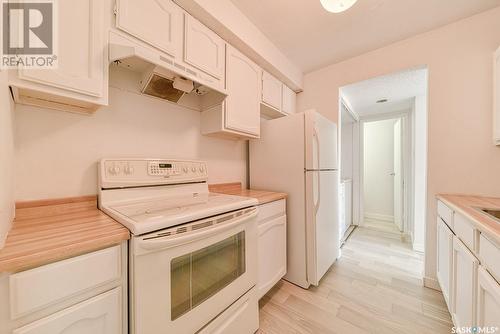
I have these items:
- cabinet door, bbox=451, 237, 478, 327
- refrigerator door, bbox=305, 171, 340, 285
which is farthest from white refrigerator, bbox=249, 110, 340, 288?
cabinet door, bbox=451, 237, 478, 327

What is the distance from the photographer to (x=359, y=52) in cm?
216

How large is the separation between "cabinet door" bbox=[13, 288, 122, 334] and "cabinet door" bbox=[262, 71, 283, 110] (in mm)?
1985

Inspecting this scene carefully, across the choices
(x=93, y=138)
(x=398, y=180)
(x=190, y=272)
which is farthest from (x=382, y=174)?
(x=93, y=138)

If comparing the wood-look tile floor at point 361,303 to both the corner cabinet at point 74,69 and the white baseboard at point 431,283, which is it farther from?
the corner cabinet at point 74,69

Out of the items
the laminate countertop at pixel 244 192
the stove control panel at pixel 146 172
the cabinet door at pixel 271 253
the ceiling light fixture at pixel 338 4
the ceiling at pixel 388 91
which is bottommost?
the cabinet door at pixel 271 253

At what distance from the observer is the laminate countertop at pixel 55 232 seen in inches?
20.5

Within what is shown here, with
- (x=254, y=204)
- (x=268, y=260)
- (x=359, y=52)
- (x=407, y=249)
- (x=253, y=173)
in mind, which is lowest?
(x=407, y=249)

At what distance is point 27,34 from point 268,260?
6.14ft

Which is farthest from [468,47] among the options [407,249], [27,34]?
[27,34]

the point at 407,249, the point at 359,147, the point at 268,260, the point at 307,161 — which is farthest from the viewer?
the point at 359,147

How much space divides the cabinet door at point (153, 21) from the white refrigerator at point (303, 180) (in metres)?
1.11

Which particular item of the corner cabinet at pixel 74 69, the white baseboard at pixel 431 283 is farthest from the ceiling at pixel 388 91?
the corner cabinet at pixel 74 69

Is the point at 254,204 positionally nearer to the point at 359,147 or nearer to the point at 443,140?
the point at 443,140

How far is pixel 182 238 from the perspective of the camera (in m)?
0.79
